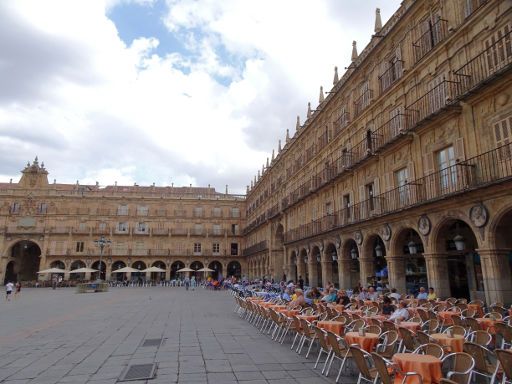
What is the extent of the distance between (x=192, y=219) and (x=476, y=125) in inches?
1740

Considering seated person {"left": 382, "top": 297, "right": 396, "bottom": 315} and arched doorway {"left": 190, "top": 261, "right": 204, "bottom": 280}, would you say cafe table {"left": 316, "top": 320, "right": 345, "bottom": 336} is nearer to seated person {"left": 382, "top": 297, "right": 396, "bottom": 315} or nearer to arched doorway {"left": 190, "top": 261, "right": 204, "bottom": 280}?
seated person {"left": 382, "top": 297, "right": 396, "bottom": 315}

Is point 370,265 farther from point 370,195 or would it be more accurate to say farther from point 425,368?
point 425,368

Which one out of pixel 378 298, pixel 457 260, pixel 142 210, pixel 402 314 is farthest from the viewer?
pixel 142 210

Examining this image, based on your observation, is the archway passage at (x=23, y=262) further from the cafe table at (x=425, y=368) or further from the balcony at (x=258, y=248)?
the cafe table at (x=425, y=368)

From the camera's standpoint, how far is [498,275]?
33.9 ft

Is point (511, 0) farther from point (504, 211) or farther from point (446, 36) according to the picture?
point (504, 211)

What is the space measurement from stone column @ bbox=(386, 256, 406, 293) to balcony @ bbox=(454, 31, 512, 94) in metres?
6.67

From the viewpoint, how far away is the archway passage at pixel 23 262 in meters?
48.5

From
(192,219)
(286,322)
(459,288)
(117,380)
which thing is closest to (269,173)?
(192,219)

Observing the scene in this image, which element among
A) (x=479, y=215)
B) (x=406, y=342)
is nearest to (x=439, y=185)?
(x=479, y=215)

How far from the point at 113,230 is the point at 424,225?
4430cm

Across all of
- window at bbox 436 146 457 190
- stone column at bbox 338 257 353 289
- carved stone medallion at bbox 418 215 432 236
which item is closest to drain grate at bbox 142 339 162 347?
carved stone medallion at bbox 418 215 432 236

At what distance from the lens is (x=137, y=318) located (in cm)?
1313

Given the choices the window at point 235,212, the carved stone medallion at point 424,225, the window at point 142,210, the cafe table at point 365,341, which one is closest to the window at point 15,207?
the window at point 142,210
